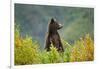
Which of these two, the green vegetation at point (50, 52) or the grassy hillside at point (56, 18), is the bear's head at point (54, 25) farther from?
the green vegetation at point (50, 52)

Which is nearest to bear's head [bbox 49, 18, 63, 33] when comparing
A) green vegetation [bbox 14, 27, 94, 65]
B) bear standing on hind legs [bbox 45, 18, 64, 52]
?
bear standing on hind legs [bbox 45, 18, 64, 52]

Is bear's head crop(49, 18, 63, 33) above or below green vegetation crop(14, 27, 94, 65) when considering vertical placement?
above

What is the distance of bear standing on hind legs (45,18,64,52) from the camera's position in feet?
7.42

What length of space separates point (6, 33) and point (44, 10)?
1.48ft

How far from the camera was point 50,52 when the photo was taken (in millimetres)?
2262

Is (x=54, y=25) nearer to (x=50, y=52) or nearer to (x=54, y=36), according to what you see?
(x=54, y=36)

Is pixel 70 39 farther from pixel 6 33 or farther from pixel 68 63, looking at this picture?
→ pixel 6 33

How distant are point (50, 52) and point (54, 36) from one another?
169 mm

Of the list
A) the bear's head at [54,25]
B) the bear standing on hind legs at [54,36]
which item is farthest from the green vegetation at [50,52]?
the bear's head at [54,25]

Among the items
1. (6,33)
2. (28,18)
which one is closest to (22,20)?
(28,18)

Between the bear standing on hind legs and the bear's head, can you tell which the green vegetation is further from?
the bear's head

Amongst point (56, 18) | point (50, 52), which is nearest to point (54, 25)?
point (56, 18)

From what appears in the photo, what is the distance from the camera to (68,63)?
7.64 feet

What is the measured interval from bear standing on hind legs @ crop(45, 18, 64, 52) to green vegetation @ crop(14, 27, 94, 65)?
0.15 ft
